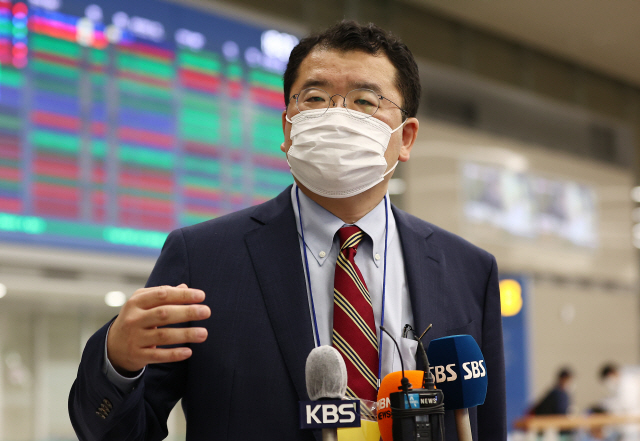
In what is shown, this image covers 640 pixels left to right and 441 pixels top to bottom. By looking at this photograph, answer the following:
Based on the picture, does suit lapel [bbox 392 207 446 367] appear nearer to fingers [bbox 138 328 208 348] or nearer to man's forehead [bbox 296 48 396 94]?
man's forehead [bbox 296 48 396 94]

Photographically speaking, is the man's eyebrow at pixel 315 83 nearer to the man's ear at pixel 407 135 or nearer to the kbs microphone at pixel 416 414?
the man's ear at pixel 407 135

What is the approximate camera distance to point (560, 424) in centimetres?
736

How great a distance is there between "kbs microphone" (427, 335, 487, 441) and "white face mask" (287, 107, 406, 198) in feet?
1.84

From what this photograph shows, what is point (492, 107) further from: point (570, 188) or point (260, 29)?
point (260, 29)

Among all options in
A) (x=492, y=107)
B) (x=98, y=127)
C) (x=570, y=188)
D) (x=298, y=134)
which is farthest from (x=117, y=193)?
(x=570, y=188)

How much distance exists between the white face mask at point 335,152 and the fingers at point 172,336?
686 millimetres

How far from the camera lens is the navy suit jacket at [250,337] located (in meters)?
1.55

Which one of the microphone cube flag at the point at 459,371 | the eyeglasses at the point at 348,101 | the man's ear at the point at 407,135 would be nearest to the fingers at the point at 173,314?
the microphone cube flag at the point at 459,371

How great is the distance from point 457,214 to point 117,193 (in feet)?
15.8

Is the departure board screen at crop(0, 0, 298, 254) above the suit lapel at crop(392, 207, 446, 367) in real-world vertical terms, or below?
above

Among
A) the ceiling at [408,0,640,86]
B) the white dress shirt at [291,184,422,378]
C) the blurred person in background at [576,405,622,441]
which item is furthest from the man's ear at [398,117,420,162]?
the ceiling at [408,0,640,86]

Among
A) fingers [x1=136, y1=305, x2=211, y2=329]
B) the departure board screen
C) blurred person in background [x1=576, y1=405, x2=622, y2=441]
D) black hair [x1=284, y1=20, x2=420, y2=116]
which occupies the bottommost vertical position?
blurred person in background [x1=576, y1=405, x2=622, y2=441]

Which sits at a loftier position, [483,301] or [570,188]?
[570,188]

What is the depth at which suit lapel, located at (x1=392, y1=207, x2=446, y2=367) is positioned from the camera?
1.79 metres
